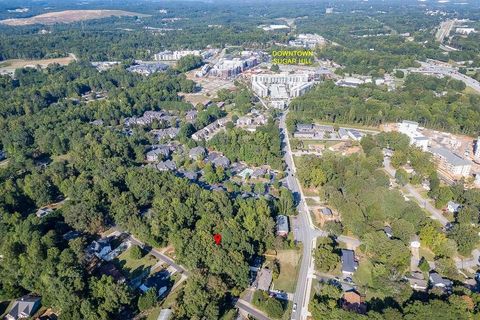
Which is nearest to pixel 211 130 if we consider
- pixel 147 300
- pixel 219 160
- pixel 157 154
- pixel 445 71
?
pixel 157 154

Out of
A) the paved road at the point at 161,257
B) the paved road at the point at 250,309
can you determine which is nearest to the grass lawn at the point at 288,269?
the paved road at the point at 250,309

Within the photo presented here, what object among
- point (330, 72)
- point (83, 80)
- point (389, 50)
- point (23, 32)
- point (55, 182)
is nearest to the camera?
point (55, 182)

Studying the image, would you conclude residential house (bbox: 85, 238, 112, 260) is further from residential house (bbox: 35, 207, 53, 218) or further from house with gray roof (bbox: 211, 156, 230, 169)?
house with gray roof (bbox: 211, 156, 230, 169)

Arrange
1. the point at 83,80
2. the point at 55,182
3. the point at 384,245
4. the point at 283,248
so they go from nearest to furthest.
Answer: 1. the point at 384,245
2. the point at 283,248
3. the point at 55,182
4. the point at 83,80

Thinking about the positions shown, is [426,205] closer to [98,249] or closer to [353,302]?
[353,302]

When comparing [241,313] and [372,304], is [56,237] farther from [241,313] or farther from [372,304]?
[372,304]

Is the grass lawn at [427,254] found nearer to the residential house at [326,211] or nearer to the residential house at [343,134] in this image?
the residential house at [326,211]

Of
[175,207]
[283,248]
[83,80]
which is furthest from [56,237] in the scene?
[83,80]
